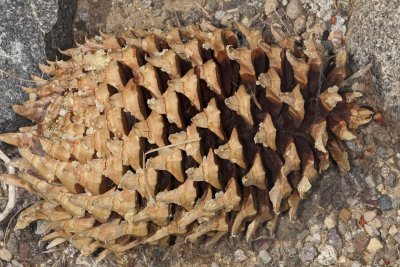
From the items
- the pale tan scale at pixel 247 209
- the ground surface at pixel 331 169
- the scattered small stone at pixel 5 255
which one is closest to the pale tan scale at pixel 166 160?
the pale tan scale at pixel 247 209

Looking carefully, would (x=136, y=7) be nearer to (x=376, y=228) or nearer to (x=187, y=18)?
(x=187, y=18)

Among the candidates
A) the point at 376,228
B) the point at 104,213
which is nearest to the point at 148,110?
the point at 104,213

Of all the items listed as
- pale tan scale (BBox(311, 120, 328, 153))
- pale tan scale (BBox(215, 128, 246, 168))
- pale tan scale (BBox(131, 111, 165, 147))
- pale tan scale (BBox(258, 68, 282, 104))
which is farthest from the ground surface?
pale tan scale (BBox(131, 111, 165, 147))

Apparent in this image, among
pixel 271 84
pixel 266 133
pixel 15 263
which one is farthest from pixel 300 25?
pixel 15 263

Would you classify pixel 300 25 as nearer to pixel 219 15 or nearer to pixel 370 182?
pixel 219 15

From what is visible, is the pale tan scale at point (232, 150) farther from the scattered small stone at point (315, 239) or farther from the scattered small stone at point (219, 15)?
the scattered small stone at point (219, 15)

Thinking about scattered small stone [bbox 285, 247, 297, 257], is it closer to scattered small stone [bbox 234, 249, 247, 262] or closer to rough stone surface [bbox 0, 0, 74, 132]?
scattered small stone [bbox 234, 249, 247, 262]
